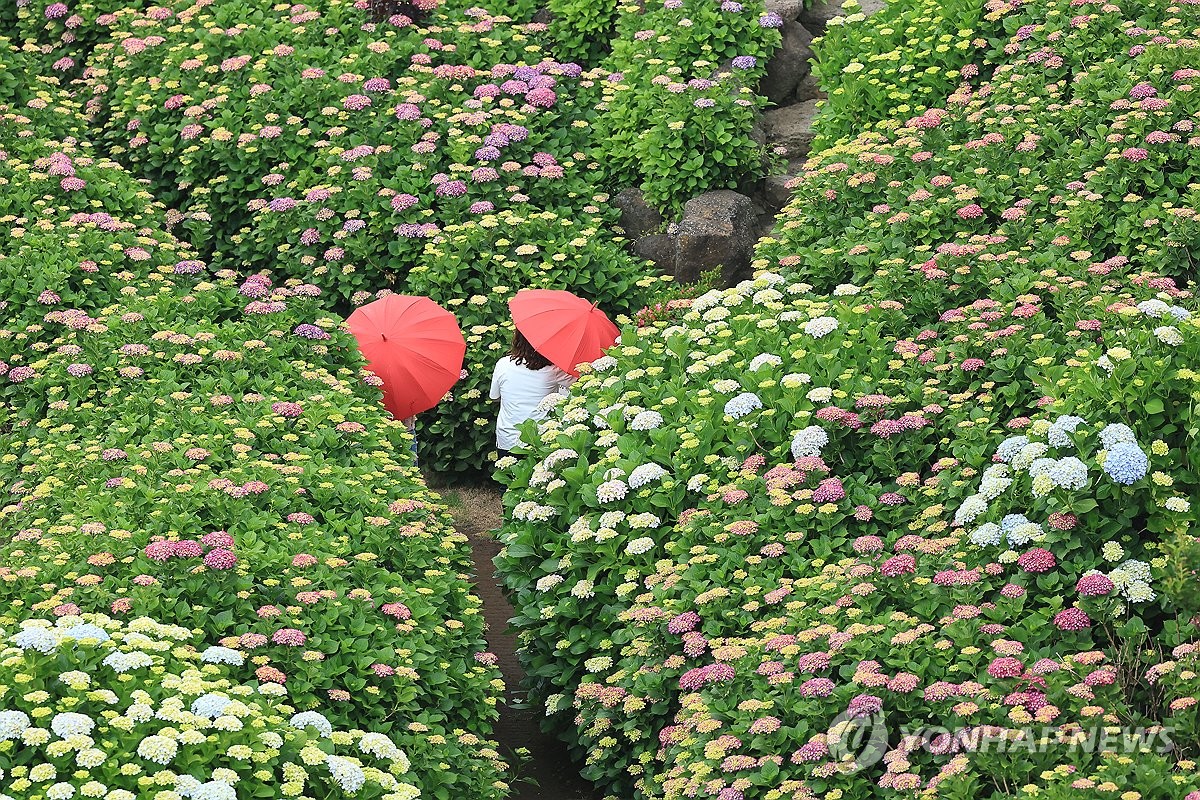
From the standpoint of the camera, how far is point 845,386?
6.93m

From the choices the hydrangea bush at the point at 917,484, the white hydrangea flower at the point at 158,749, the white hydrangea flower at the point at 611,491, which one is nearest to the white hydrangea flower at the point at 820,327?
the hydrangea bush at the point at 917,484

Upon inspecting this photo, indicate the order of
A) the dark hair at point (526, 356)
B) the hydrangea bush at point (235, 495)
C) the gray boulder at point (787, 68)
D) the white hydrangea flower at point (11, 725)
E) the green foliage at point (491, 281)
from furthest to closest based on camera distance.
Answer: the gray boulder at point (787, 68) < the green foliage at point (491, 281) < the dark hair at point (526, 356) < the hydrangea bush at point (235, 495) < the white hydrangea flower at point (11, 725)

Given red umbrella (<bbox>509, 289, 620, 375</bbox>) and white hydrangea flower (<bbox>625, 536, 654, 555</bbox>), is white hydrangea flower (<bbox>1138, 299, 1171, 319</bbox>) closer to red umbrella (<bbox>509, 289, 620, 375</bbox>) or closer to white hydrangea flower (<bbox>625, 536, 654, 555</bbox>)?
white hydrangea flower (<bbox>625, 536, 654, 555</bbox>)

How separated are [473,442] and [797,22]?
4953 mm

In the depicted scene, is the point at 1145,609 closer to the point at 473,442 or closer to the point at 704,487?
the point at 704,487

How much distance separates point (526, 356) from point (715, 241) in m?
2.59

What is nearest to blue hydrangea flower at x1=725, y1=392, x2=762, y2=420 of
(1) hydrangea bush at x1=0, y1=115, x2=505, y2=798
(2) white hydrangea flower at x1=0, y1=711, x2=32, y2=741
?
(1) hydrangea bush at x1=0, y1=115, x2=505, y2=798

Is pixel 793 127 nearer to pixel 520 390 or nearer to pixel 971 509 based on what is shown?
pixel 520 390

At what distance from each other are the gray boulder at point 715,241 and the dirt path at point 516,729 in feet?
8.41

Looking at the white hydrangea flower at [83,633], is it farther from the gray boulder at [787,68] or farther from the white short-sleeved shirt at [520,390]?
the gray boulder at [787,68]

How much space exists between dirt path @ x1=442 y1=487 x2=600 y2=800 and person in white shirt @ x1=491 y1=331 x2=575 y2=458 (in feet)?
3.02

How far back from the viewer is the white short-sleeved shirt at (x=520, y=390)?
8.80 meters

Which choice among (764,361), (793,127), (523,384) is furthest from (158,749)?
(793,127)

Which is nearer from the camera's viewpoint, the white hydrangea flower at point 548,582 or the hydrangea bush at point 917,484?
the hydrangea bush at point 917,484
